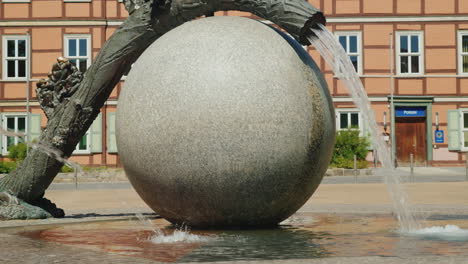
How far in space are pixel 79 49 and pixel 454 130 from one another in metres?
17.2

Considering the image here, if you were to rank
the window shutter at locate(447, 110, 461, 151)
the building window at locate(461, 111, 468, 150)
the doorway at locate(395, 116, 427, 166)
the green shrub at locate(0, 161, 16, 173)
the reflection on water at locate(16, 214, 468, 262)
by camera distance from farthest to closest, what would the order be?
1. the doorway at locate(395, 116, 427, 166)
2. the building window at locate(461, 111, 468, 150)
3. the window shutter at locate(447, 110, 461, 151)
4. the green shrub at locate(0, 161, 16, 173)
5. the reflection on water at locate(16, 214, 468, 262)

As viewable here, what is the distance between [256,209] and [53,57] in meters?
28.7

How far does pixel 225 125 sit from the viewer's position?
7.82 m

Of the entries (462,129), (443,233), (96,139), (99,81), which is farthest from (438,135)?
(443,233)

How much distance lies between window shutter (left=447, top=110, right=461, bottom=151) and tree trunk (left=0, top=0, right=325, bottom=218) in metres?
26.3

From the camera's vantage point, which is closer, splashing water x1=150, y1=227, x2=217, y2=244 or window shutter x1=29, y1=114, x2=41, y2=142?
splashing water x1=150, y1=227, x2=217, y2=244

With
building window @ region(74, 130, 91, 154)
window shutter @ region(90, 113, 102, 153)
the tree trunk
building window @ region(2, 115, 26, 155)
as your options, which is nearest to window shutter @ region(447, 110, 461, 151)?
window shutter @ region(90, 113, 102, 153)

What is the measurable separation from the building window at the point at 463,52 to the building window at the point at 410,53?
1.69 m

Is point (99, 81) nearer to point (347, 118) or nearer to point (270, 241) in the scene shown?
point (270, 241)

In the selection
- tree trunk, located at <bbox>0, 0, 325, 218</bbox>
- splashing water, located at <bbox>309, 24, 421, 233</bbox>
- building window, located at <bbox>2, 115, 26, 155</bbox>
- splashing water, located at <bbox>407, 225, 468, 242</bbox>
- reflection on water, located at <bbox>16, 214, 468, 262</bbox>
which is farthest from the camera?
building window, located at <bbox>2, 115, 26, 155</bbox>

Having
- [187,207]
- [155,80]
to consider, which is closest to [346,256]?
[187,207]

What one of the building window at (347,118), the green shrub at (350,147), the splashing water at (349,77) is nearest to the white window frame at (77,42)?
the building window at (347,118)

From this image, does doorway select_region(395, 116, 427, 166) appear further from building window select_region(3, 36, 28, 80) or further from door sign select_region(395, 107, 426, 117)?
building window select_region(3, 36, 28, 80)

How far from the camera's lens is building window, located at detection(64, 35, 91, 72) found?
35406 millimetres
